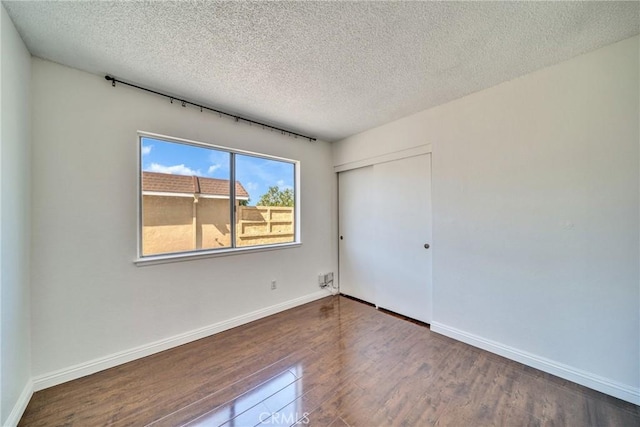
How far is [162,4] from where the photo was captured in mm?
1320

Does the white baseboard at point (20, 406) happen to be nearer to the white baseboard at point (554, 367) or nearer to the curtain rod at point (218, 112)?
the curtain rod at point (218, 112)

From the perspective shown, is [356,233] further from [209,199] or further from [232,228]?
[209,199]

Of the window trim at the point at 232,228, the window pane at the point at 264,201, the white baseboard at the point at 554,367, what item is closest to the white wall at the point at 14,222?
the window trim at the point at 232,228

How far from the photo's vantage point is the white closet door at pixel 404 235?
8.91ft

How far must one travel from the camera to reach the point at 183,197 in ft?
7.89

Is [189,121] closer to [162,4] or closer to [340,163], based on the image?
[162,4]

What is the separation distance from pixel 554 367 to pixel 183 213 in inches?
136

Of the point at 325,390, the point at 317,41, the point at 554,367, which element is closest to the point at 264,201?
the point at 317,41

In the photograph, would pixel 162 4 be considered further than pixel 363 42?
No

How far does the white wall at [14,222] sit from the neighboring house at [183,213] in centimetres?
71

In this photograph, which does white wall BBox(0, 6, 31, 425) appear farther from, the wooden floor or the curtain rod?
the curtain rod

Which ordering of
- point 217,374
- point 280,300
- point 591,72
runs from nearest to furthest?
point 591,72 < point 217,374 < point 280,300

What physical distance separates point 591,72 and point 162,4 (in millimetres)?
2872

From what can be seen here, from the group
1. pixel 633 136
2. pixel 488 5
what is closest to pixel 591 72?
pixel 633 136
